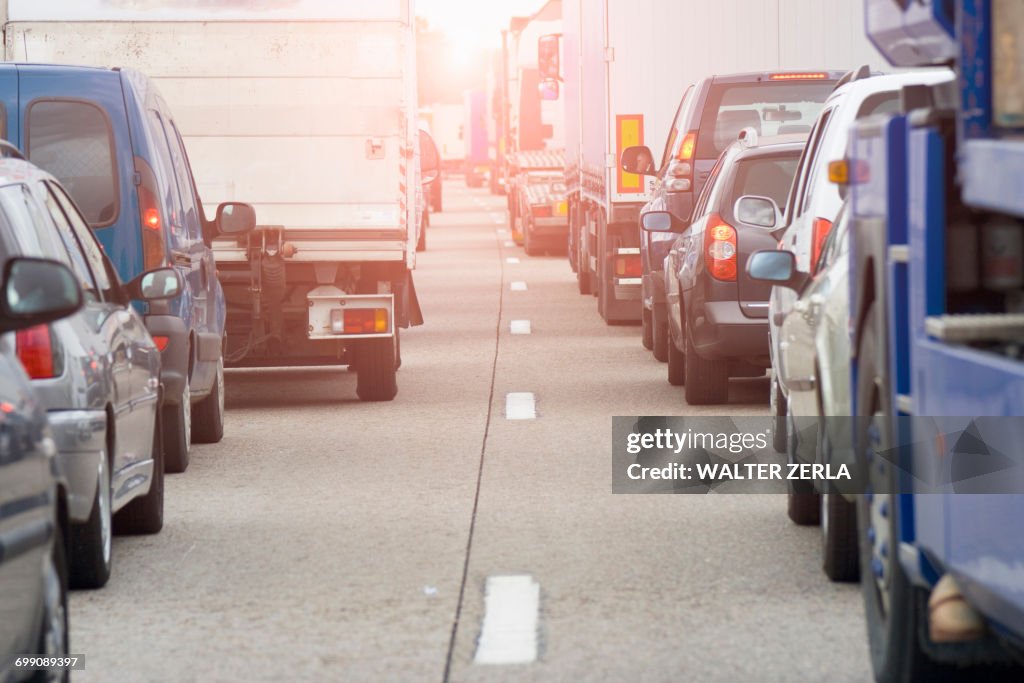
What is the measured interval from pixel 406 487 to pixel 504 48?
33934mm

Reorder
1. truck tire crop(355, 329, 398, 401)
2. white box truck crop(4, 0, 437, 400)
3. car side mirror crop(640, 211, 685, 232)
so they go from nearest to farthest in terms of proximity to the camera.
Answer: white box truck crop(4, 0, 437, 400) → truck tire crop(355, 329, 398, 401) → car side mirror crop(640, 211, 685, 232)

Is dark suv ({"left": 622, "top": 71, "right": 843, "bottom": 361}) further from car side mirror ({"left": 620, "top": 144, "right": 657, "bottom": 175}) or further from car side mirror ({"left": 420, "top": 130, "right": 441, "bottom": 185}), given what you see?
car side mirror ({"left": 420, "top": 130, "right": 441, "bottom": 185})

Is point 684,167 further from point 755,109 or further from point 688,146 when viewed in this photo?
point 755,109

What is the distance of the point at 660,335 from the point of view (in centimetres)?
1659

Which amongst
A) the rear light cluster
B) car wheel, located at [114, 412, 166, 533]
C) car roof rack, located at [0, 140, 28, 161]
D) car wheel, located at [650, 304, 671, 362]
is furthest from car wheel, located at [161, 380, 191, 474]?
the rear light cluster

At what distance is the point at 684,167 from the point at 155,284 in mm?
7826

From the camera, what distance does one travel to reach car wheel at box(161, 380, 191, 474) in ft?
35.2

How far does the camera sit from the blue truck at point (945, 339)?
4.48m

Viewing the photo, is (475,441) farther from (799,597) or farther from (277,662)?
(277,662)

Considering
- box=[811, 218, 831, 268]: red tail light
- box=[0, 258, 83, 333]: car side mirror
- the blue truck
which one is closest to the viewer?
the blue truck

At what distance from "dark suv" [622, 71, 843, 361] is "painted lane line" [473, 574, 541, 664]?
8707mm

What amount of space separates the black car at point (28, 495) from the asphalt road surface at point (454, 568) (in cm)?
129

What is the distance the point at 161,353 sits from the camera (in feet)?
34.9

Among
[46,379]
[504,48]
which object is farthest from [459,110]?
[46,379]
